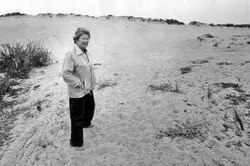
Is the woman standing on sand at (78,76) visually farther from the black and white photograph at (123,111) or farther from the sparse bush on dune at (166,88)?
the sparse bush on dune at (166,88)

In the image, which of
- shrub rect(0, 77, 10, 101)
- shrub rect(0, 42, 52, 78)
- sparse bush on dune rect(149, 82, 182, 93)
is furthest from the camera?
shrub rect(0, 42, 52, 78)

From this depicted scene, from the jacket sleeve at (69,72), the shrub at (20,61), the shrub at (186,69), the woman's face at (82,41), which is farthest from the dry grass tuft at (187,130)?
the shrub at (20,61)

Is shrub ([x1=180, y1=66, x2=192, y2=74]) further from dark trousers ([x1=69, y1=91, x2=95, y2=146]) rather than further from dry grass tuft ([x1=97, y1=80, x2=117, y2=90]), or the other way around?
dark trousers ([x1=69, y1=91, x2=95, y2=146])

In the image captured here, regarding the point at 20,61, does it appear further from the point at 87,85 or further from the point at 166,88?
the point at 87,85

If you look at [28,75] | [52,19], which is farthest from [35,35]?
[28,75]

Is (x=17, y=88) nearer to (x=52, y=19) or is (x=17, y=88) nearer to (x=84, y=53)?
(x=84, y=53)

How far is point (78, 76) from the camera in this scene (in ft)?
12.5

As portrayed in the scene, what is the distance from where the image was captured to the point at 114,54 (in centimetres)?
1245

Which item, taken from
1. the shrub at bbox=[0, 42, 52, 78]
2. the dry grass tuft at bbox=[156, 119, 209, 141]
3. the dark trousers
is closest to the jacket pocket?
the dark trousers

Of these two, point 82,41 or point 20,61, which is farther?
point 20,61

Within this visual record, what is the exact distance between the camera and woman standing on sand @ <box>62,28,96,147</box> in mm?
3627

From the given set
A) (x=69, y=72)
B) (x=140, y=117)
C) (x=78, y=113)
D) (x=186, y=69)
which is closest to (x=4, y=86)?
(x=140, y=117)

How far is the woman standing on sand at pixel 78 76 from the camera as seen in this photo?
3.63m

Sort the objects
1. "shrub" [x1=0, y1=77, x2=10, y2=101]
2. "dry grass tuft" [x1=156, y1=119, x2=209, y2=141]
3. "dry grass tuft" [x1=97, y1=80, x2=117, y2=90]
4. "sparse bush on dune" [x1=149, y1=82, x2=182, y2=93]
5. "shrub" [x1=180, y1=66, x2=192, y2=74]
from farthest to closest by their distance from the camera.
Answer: "shrub" [x1=180, y1=66, x2=192, y2=74]
"shrub" [x1=0, y1=77, x2=10, y2=101]
"dry grass tuft" [x1=97, y1=80, x2=117, y2=90]
"sparse bush on dune" [x1=149, y1=82, x2=182, y2=93]
"dry grass tuft" [x1=156, y1=119, x2=209, y2=141]
